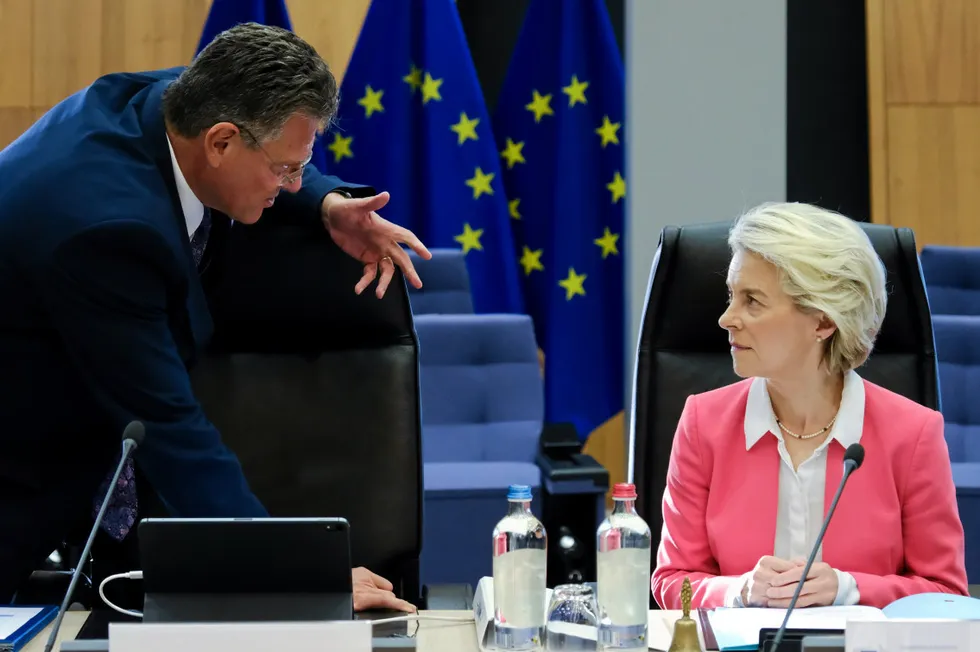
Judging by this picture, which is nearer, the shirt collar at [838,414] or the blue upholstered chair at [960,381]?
the shirt collar at [838,414]

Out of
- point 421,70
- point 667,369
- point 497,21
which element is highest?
point 497,21

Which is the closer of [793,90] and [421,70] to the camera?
[421,70]

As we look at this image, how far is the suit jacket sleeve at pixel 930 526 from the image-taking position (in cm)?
161

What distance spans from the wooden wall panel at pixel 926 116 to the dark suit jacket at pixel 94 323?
3.80m

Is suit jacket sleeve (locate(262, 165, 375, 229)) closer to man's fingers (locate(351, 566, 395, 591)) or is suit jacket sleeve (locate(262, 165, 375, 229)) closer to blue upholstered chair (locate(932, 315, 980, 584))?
man's fingers (locate(351, 566, 395, 591))

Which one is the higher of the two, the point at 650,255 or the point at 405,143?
the point at 405,143

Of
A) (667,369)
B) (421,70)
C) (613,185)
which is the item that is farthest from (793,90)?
(667,369)

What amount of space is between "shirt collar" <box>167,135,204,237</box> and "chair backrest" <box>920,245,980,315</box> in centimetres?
308

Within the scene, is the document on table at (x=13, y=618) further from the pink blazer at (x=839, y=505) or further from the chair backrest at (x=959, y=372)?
the chair backrest at (x=959, y=372)

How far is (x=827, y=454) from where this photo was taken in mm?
1711

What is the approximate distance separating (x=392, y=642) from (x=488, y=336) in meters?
2.38

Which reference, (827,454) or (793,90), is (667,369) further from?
(793,90)

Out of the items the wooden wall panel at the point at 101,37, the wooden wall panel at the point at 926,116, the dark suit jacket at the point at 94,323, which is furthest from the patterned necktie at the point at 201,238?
the wooden wall panel at the point at 926,116

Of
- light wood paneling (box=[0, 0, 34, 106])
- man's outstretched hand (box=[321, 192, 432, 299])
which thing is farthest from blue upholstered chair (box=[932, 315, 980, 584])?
light wood paneling (box=[0, 0, 34, 106])
